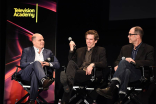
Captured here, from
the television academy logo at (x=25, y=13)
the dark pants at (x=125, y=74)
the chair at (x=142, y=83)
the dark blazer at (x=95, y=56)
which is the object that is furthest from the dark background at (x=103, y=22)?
the dark pants at (x=125, y=74)

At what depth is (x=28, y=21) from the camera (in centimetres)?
566

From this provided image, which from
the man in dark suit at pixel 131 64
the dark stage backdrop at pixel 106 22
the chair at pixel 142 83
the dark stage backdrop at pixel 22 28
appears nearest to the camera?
the man in dark suit at pixel 131 64

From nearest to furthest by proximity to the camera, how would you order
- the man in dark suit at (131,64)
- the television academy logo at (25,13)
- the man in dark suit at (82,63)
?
the man in dark suit at (131,64) < the man in dark suit at (82,63) < the television academy logo at (25,13)

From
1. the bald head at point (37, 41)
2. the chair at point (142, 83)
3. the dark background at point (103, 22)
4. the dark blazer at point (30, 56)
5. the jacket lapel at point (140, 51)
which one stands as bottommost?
the chair at point (142, 83)

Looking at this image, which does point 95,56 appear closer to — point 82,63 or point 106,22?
point 82,63

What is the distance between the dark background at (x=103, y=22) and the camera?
499 cm

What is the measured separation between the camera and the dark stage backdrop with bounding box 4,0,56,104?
5.52 metres

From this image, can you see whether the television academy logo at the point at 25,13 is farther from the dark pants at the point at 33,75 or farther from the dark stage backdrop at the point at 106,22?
the dark pants at the point at 33,75

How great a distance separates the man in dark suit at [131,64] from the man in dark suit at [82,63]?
451 millimetres

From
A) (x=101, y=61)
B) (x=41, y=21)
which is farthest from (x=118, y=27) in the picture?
(x=41, y=21)

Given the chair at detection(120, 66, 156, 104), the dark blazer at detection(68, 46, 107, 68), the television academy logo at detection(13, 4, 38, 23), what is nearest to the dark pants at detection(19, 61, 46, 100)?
the dark blazer at detection(68, 46, 107, 68)

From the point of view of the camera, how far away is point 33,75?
4.22 metres

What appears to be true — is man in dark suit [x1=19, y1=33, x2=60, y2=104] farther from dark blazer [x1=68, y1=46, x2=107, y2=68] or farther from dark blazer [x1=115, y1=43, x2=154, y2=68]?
dark blazer [x1=115, y1=43, x2=154, y2=68]

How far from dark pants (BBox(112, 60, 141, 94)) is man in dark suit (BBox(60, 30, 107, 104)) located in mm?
534
